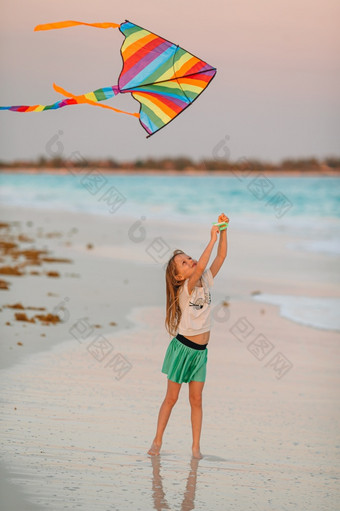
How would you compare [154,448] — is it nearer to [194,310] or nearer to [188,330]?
[188,330]

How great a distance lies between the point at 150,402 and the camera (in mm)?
6141

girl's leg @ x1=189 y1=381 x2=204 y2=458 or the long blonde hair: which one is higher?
the long blonde hair

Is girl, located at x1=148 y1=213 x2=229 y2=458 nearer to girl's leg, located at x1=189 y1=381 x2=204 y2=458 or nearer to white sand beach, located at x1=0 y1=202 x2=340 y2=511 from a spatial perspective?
girl's leg, located at x1=189 y1=381 x2=204 y2=458

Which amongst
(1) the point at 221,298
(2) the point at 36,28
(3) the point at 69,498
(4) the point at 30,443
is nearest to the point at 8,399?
(4) the point at 30,443

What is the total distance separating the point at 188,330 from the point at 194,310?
0.13 metres

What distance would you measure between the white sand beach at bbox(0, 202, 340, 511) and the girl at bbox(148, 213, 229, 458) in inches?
9.5

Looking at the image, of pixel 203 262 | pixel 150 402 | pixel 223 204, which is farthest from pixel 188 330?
pixel 223 204

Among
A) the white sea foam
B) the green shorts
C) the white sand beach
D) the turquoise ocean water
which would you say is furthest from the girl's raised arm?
the turquoise ocean water

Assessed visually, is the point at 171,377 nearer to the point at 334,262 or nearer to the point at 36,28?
the point at 36,28

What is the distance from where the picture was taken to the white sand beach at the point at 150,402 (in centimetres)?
449

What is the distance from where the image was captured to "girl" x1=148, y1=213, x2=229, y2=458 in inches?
201

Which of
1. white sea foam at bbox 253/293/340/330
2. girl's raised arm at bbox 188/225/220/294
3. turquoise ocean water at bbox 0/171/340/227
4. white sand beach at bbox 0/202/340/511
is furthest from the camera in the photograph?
turquoise ocean water at bbox 0/171/340/227

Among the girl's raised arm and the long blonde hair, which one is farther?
the long blonde hair

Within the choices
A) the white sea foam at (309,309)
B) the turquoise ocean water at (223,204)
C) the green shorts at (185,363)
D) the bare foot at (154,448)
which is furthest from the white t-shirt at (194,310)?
the turquoise ocean water at (223,204)
